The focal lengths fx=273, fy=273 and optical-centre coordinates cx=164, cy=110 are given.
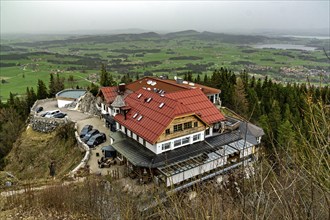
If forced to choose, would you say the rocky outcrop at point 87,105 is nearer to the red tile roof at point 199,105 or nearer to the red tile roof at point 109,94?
the red tile roof at point 109,94

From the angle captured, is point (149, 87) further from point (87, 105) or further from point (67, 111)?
point (67, 111)

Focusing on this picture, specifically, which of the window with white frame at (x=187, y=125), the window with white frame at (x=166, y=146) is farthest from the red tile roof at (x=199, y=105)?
the window with white frame at (x=166, y=146)

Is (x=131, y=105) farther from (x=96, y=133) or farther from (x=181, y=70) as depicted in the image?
(x=181, y=70)

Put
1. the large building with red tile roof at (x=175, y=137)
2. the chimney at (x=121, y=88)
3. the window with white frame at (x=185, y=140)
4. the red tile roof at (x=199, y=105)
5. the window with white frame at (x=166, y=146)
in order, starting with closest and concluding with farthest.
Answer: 1. the large building with red tile roof at (x=175, y=137)
2. the window with white frame at (x=166, y=146)
3. the window with white frame at (x=185, y=140)
4. the red tile roof at (x=199, y=105)
5. the chimney at (x=121, y=88)

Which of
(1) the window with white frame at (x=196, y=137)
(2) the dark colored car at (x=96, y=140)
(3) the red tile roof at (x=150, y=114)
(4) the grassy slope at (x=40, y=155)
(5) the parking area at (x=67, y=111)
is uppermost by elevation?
(3) the red tile roof at (x=150, y=114)

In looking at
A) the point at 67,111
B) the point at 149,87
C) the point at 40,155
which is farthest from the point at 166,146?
the point at 67,111

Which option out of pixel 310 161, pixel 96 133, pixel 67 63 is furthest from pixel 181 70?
pixel 310 161
